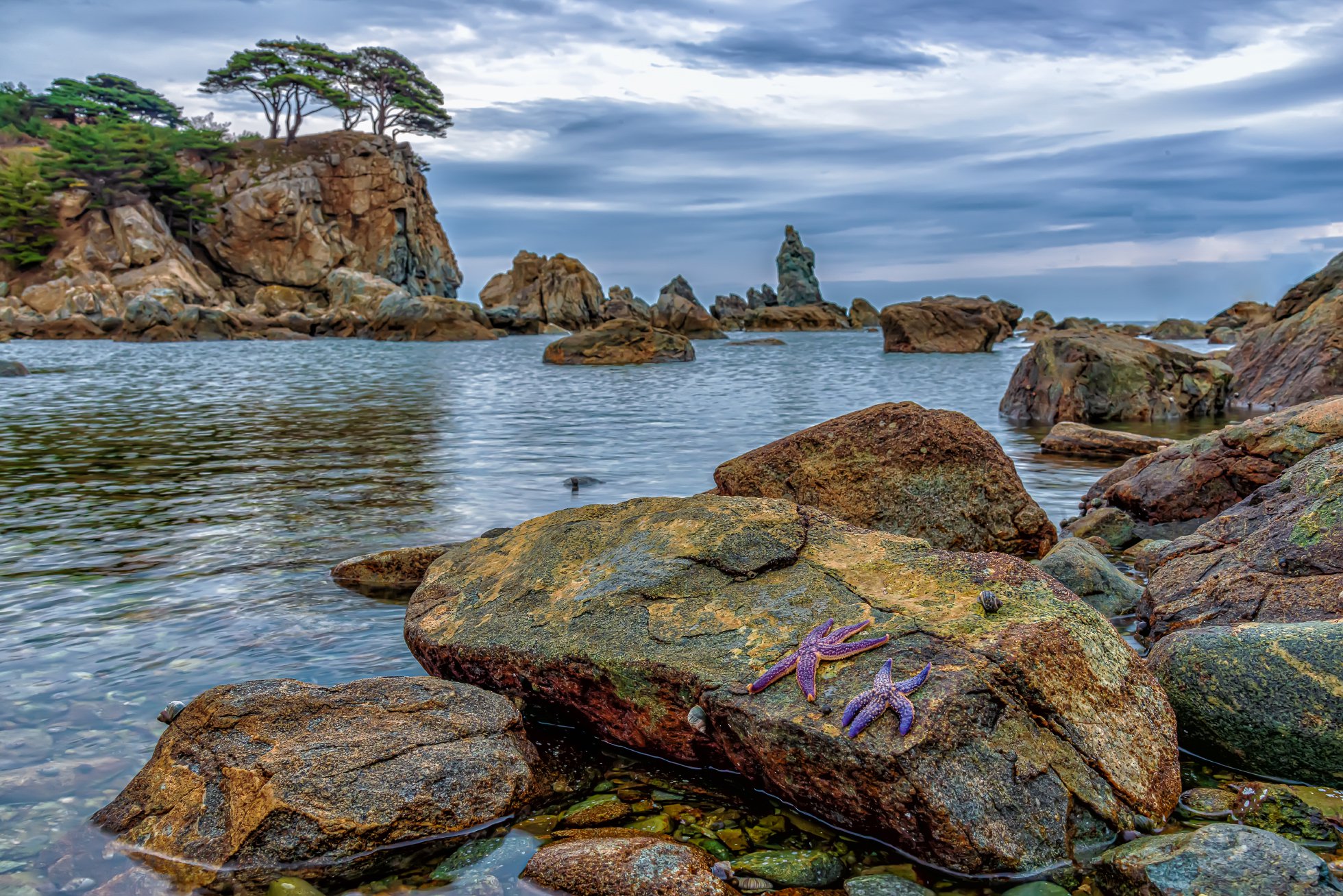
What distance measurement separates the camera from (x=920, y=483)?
704 centimetres

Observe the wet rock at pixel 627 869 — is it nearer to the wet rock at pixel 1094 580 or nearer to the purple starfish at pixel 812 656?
the purple starfish at pixel 812 656

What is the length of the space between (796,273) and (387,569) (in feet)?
345

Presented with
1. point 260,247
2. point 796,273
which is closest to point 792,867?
point 260,247

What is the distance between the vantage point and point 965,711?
10.7ft

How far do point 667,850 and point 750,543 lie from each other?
1.85 m

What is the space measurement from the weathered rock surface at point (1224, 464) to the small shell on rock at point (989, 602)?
17.2 ft

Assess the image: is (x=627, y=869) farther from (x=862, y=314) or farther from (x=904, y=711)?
(x=862, y=314)

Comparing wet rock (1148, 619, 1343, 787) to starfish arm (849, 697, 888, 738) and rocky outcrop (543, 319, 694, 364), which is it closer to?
starfish arm (849, 697, 888, 738)

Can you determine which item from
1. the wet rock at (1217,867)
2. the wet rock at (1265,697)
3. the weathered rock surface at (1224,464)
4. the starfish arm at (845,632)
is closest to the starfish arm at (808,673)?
the starfish arm at (845,632)

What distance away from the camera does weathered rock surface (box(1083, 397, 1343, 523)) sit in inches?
297

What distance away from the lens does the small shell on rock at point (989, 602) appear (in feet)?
12.4

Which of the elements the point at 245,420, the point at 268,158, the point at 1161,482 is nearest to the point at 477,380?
the point at 245,420

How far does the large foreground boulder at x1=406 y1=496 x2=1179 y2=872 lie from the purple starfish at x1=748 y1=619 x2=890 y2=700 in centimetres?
4

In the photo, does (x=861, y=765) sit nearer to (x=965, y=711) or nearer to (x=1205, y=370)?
(x=965, y=711)
